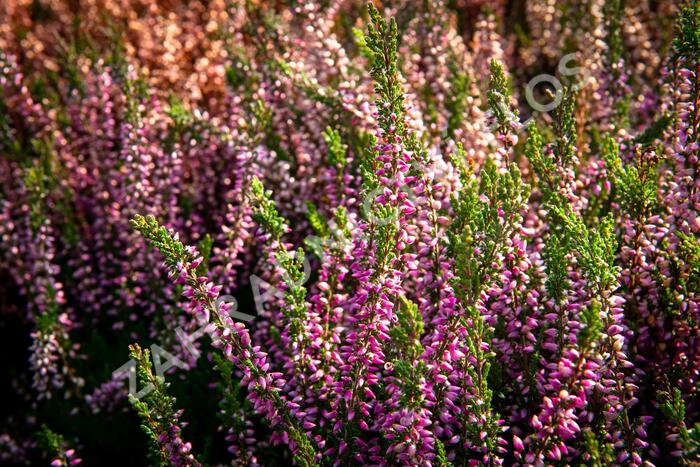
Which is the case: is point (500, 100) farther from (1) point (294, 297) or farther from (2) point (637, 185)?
(1) point (294, 297)

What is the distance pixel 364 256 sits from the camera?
2.07 metres

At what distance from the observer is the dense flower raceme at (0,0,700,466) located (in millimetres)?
1957

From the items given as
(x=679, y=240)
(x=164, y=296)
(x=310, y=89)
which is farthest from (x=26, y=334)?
(x=679, y=240)

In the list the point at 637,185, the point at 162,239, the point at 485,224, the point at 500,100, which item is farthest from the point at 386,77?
the point at 637,185

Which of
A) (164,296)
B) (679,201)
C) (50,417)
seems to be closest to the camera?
(679,201)

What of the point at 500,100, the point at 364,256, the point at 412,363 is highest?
the point at 500,100

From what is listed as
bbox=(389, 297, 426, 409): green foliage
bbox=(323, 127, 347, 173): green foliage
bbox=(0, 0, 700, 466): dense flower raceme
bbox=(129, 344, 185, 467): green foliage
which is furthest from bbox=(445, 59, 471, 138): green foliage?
bbox=(129, 344, 185, 467): green foliage

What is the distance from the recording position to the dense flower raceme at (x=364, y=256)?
6.42ft

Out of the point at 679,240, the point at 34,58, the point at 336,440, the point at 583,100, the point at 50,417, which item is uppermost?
the point at 34,58

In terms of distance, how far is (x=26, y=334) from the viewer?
4.09 meters

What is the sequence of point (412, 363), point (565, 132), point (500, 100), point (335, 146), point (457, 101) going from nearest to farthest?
point (412, 363), point (500, 100), point (565, 132), point (335, 146), point (457, 101)

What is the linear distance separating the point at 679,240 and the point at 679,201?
0.18 metres

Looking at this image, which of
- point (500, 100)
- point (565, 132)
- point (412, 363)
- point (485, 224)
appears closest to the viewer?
point (412, 363)

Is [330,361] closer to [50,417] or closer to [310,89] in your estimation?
[310,89]
